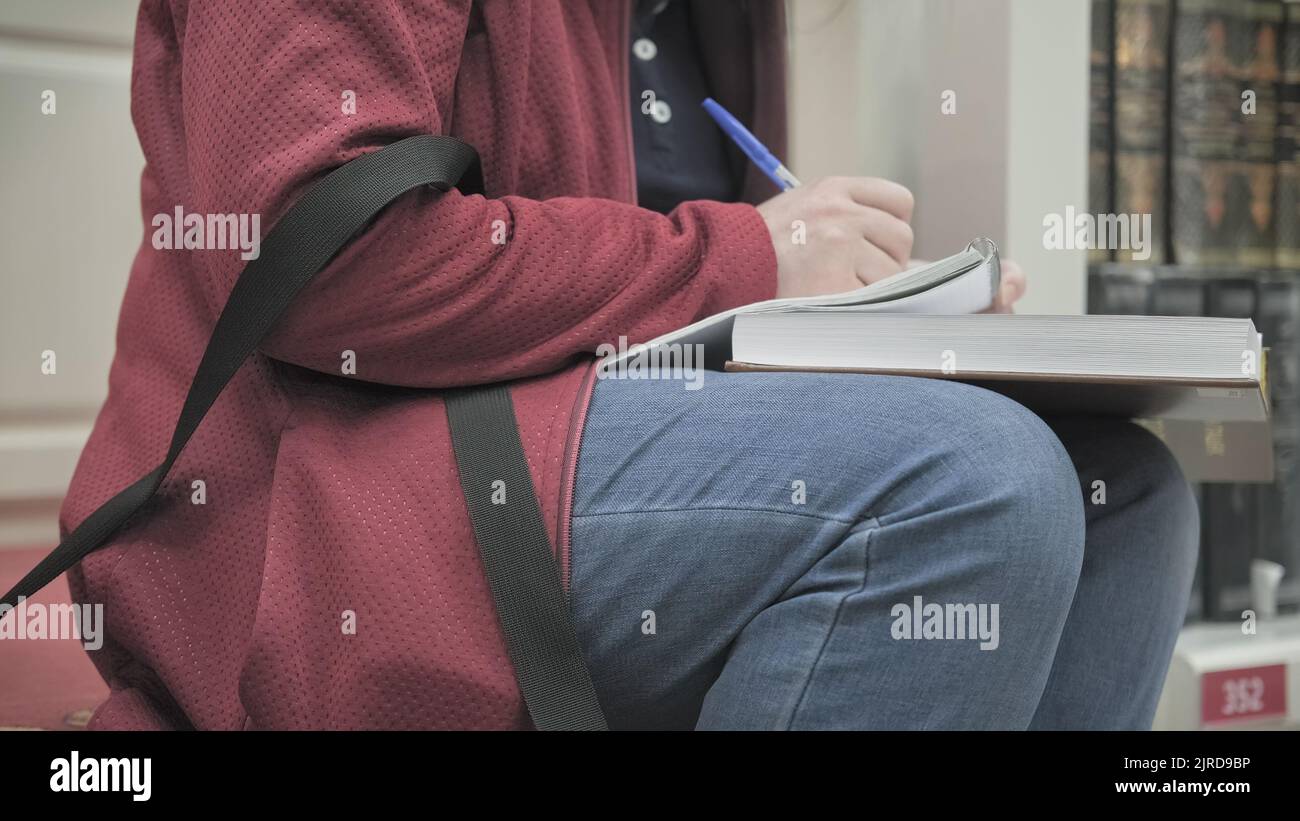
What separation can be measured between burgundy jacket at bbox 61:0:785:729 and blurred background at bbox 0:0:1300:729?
0.45 meters

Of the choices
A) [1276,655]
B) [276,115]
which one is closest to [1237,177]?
[1276,655]

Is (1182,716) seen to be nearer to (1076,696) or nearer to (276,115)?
(1076,696)

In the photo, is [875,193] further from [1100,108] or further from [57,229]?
[57,229]

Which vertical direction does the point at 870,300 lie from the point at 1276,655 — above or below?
above

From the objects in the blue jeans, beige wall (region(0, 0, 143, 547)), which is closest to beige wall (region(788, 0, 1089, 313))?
the blue jeans

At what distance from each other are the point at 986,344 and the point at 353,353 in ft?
1.03

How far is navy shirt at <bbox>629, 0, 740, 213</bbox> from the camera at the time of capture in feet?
2.76

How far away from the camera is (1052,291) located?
0.96 m

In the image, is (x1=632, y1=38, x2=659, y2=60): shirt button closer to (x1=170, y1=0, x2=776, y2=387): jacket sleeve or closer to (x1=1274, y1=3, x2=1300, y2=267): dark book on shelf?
(x1=170, y1=0, x2=776, y2=387): jacket sleeve

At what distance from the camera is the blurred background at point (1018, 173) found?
930 millimetres

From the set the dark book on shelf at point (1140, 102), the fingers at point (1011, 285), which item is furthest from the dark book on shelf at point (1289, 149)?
the fingers at point (1011, 285)

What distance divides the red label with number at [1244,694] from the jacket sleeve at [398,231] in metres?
0.92

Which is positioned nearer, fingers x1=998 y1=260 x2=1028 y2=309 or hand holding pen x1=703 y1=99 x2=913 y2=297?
hand holding pen x1=703 y1=99 x2=913 y2=297
